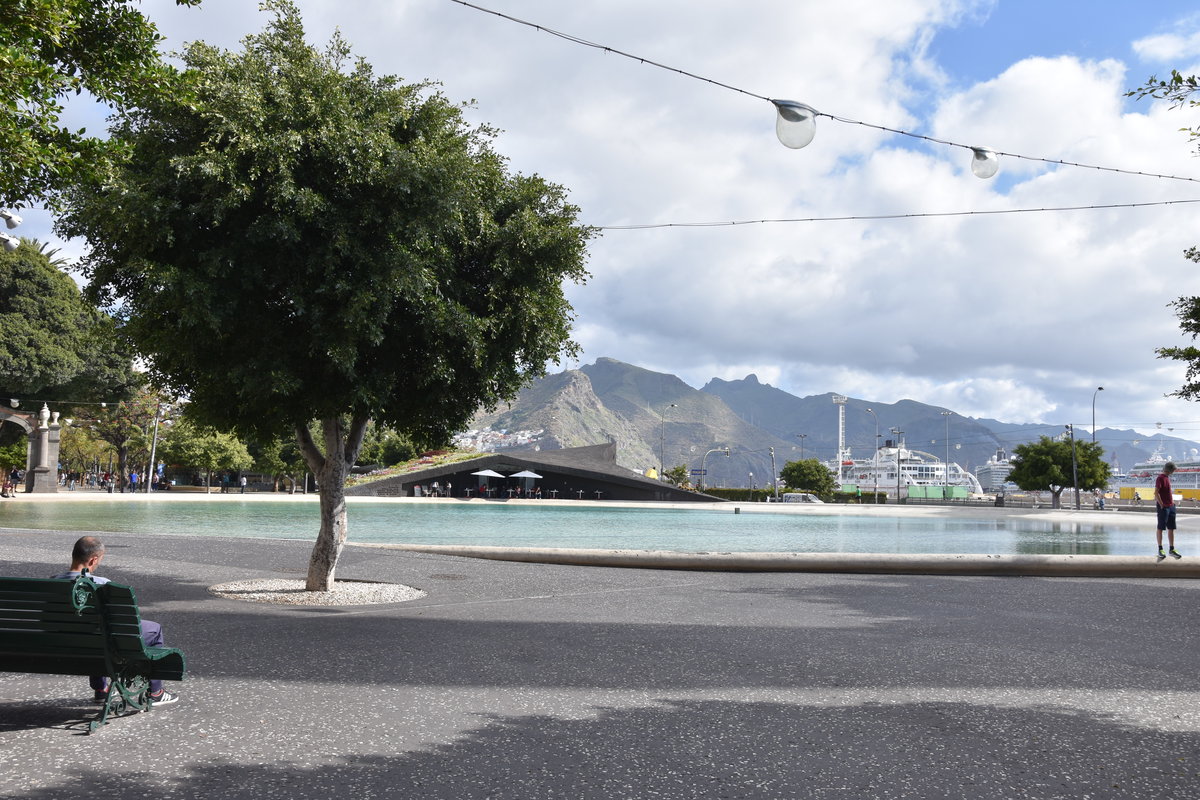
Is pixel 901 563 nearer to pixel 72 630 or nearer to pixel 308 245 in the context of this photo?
pixel 308 245

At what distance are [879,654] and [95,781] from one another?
6270 millimetres

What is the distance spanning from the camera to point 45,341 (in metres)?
48.2

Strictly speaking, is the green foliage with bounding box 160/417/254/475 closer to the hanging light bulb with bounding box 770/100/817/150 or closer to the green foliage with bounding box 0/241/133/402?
the green foliage with bounding box 0/241/133/402

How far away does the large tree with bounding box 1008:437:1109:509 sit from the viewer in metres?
78.1

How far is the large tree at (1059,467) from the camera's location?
256 feet

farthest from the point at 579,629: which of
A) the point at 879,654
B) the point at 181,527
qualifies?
the point at 181,527

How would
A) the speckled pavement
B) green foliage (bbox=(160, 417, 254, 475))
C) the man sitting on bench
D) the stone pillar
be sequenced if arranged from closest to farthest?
the speckled pavement, the man sitting on bench, the stone pillar, green foliage (bbox=(160, 417, 254, 475))

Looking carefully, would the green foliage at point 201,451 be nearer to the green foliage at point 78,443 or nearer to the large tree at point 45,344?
the green foliage at point 78,443

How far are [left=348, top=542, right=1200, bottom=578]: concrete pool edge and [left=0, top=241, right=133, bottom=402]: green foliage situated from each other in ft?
135

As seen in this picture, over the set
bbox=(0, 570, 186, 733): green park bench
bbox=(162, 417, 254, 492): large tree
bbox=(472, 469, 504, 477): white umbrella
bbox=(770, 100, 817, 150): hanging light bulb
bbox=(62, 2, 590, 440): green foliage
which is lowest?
bbox=(472, 469, 504, 477): white umbrella

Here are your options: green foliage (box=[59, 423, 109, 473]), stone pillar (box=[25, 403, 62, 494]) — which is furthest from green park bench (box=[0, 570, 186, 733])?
green foliage (box=[59, 423, 109, 473])

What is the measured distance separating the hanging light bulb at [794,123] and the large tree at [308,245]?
309 centimetres

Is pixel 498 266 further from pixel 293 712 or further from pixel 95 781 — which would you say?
pixel 95 781

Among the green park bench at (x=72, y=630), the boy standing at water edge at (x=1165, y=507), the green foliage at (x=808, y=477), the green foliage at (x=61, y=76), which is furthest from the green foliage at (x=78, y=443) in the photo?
the green foliage at (x=808, y=477)
